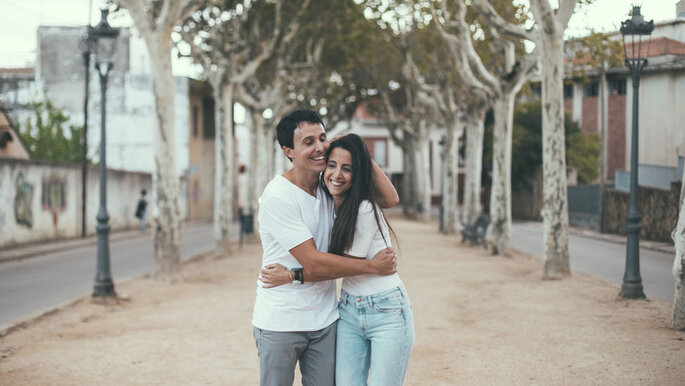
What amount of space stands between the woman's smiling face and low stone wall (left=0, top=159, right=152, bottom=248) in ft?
65.2

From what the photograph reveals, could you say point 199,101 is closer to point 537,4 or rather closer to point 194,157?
point 194,157

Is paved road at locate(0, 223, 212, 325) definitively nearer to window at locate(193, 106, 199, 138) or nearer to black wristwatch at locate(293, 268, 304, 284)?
black wristwatch at locate(293, 268, 304, 284)

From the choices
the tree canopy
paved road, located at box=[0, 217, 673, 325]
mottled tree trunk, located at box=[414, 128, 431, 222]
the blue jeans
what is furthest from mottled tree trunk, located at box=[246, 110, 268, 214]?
the blue jeans

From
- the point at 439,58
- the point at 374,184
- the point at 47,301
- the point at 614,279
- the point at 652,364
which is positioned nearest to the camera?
the point at 374,184

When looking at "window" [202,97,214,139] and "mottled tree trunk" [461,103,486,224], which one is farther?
"window" [202,97,214,139]

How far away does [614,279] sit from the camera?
14109mm

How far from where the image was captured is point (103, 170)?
12508 millimetres

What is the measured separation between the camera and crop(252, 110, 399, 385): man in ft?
12.3

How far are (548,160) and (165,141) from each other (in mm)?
6749

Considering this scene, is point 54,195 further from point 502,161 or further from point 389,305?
point 389,305

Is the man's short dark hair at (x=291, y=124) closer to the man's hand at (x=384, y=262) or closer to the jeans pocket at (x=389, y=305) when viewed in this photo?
the man's hand at (x=384, y=262)

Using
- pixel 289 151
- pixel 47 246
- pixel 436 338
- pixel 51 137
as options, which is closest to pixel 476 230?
pixel 47 246

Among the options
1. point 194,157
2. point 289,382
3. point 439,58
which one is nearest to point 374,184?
point 289,382

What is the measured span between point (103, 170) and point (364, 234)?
31.4 ft
